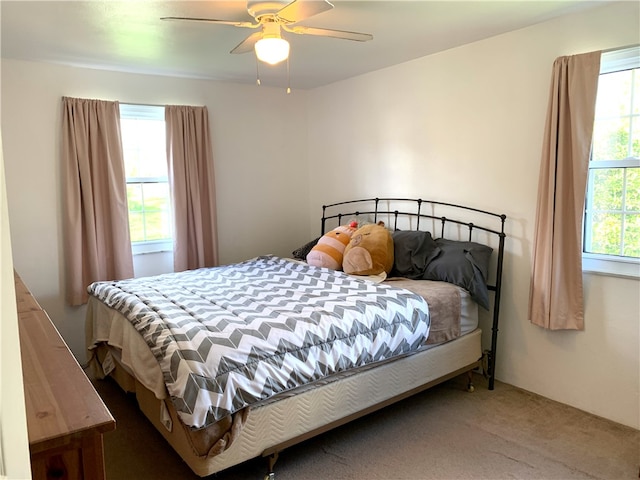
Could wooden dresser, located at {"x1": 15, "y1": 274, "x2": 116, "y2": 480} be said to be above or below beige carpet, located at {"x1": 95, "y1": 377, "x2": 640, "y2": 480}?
above

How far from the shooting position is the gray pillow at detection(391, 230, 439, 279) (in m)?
3.45

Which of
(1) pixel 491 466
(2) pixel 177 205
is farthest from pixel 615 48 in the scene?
(2) pixel 177 205

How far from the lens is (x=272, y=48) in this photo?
7.71ft

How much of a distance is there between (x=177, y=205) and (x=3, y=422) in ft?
12.1

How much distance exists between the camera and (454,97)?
3555 mm

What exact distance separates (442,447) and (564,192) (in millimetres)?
1666

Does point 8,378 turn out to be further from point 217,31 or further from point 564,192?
point 564,192

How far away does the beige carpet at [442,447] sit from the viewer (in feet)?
7.89

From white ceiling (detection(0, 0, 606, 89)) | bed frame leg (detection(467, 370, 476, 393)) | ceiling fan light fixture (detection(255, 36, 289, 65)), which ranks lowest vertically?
bed frame leg (detection(467, 370, 476, 393))

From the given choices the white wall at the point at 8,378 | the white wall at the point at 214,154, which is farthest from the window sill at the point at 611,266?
the white wall at the point at 8,378

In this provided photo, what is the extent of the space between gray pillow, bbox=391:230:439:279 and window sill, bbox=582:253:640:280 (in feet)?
3.16

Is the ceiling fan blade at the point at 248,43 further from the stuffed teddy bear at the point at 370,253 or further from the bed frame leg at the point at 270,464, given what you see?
the bed frame leg at the point at 270,464

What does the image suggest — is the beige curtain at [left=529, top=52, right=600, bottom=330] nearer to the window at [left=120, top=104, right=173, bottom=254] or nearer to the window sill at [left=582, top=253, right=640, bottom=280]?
the window sill at [left=582, top=253, right=640, bottom=280]

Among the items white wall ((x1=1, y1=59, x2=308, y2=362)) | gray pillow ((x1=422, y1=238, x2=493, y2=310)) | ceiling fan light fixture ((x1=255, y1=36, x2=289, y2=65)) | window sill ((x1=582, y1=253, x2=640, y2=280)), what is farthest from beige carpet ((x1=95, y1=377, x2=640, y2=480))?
ceiling fan light fixture ((x1=255, y1=36, x2=289, y2=65))
